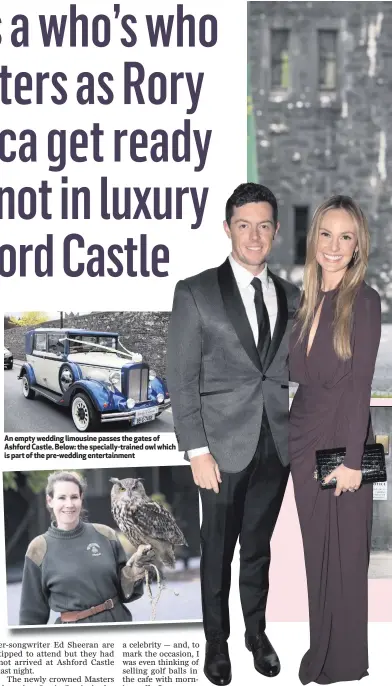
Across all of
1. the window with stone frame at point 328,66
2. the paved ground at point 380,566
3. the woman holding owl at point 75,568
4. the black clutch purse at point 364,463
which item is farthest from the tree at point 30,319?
the paved ground at point 380,566

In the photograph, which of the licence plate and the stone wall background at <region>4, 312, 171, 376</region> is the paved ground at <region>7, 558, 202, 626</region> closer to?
the licence plate

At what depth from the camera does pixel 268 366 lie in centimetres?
321

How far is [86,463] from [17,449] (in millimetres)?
338

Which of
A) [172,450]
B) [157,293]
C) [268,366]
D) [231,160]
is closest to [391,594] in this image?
[172,450]

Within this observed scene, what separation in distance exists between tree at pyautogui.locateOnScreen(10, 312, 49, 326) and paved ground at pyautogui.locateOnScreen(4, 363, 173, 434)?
12.1 inches

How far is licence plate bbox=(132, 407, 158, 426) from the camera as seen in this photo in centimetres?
385

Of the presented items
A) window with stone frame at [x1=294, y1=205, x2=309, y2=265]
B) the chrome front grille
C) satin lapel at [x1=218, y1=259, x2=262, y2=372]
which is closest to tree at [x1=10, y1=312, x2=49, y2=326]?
the chrome front grille

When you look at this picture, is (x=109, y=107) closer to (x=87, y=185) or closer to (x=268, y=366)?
(x=87, y=185)

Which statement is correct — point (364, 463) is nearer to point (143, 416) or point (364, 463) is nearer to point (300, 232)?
point (143, 416)

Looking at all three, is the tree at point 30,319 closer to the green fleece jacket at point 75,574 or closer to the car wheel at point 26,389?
the car wheel at point 26,389

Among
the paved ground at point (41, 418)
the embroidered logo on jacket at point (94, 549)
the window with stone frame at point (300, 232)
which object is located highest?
the window with stone frame at point (300, 232)

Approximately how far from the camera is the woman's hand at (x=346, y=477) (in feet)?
10.1

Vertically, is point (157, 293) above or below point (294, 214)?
below

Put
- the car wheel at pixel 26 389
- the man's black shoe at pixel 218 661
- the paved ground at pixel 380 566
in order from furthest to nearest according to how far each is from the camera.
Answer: the paved ground at pixel 380 566 < the car wheel at pixel 26 389 < the man's black shoe at pixel 218 661
